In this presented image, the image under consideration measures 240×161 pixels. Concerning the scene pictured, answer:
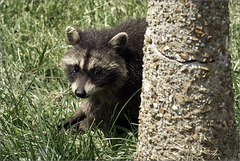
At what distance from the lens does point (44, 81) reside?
5.53 metres

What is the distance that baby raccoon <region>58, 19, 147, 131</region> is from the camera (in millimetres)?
4414

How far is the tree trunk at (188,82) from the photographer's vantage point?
2.87 m

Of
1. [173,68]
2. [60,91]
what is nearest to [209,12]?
[173,68]

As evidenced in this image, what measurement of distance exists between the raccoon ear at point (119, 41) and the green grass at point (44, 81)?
44 cm

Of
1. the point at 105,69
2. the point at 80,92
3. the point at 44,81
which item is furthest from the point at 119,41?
the point at 44,81

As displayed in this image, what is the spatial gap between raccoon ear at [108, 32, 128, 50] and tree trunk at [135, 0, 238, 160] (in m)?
1.23

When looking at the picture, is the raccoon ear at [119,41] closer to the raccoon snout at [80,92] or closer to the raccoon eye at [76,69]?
the raccoon eye at [76,69]

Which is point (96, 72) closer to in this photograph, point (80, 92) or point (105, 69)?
point (105, 69)

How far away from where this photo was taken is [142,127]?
337 centimetres

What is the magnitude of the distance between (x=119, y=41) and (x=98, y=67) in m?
0.40

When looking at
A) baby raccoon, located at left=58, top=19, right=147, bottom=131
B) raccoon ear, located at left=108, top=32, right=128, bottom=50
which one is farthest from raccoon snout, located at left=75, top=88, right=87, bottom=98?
raccoon ear, located at left=108, top=32, right=128, bottom=50

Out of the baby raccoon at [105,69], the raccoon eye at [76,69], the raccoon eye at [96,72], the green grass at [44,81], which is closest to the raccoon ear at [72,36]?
the baby raccoon at [105,69]

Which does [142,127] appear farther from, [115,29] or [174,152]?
[115,29]

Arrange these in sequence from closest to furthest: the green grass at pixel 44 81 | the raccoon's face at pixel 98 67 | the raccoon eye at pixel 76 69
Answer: the green grass at pixel 44 81 < the raccoon's face at pixel 98 67 < the raccoon eye at pixel 76 69
